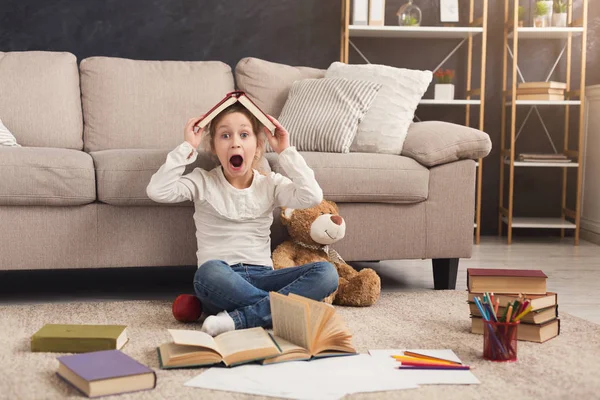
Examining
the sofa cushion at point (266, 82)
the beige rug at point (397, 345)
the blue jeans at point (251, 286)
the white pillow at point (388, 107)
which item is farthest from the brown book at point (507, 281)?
the sofa cushion at point (266, 82)

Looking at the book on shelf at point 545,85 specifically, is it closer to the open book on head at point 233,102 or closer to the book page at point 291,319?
the open book on head at point 233,102

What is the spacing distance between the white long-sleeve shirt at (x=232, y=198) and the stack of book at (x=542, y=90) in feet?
7.03

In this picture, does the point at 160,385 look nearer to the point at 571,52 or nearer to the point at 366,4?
the point at 366,4

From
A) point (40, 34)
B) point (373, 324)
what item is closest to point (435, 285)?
point (373, 324)

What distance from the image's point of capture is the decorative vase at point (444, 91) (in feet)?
13.1

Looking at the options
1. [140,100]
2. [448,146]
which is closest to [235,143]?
[448,146]

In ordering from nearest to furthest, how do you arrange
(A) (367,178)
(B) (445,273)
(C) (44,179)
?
(C) (44,179) < (A) (367,178) < (B) (445,273)

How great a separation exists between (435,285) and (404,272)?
38 centimetres

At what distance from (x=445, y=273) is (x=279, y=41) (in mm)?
1871

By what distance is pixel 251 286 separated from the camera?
83.0 inches

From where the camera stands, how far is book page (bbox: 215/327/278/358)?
171 cm

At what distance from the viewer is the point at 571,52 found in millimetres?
4277

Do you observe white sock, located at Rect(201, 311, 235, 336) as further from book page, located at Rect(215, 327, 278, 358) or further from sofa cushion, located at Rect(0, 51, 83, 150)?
sofa cushion, located at Rect(0, 51, 83, 150)

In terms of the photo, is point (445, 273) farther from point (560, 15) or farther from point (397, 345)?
point (560, 15)
